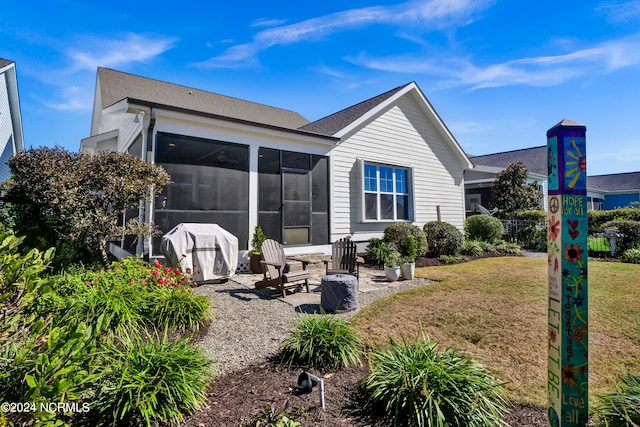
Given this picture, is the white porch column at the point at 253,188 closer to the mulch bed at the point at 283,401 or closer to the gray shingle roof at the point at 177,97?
→ the gray shingle roof at the point at 177,97

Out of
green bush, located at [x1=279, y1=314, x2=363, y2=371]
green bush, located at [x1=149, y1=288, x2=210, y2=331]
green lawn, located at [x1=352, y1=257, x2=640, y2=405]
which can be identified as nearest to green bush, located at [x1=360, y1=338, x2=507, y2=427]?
green bush, located at [x1=279, y1=314, x2=363, y2=371]

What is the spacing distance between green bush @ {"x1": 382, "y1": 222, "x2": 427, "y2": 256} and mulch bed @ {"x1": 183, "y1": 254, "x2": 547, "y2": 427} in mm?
7459

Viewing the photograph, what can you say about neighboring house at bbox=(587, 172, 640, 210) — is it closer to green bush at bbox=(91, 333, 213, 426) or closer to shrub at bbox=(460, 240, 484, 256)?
shrub at bbox=(460, 240, 484, 256)

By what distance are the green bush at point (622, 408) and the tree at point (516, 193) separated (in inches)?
736

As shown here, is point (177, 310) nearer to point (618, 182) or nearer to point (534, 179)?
point (534, 179)

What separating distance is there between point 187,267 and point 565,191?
6317mm

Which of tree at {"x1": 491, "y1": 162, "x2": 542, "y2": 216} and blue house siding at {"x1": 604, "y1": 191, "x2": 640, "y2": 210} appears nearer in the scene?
tree at {"x1": 491, "y1": 162, "x2": 542, "y2": 216}

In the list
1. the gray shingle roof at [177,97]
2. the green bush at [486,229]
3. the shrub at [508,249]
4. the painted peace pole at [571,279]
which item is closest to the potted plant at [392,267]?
the painted peace pole at [571,279]

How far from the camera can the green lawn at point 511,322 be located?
3.14m

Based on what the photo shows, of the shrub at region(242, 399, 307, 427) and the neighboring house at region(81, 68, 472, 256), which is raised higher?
the neighboring house at region(81, 68, 472, 256)

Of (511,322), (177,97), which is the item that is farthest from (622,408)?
(177,97)

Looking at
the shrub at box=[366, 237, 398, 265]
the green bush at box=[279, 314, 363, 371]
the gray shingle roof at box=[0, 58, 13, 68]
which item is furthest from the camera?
the gray shingle roof at box=[0, 58, 13, 68]

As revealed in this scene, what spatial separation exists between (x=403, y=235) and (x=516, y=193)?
41.5ft

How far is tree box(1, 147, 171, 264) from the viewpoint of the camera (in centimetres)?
571
